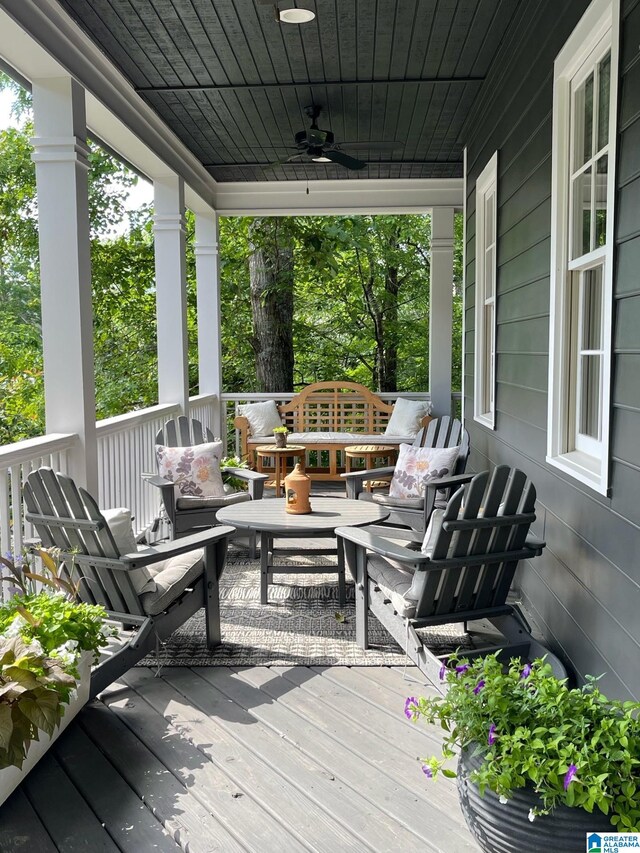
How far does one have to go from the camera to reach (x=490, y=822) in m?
1.78

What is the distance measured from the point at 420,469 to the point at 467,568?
7.02 ft

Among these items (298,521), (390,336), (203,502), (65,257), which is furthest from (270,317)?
(298,521)

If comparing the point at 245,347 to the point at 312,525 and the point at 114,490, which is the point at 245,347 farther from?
the point at 312,525

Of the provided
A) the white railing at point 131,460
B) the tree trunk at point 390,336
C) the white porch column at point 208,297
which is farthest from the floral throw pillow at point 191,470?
the tree trunk at point 390,336

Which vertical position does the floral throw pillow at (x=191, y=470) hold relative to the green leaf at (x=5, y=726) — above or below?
above

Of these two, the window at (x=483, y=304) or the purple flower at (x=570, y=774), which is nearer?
the purple flower at (x=570, y=774)

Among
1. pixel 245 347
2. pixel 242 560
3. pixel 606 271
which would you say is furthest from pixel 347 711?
pixel 245 347

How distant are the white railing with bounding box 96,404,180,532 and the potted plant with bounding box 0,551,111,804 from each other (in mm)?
1868

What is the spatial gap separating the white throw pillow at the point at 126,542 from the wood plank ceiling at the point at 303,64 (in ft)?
7.86

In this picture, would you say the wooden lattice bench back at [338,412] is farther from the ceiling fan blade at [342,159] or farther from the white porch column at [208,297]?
the ceiling fan blade at [342,159]

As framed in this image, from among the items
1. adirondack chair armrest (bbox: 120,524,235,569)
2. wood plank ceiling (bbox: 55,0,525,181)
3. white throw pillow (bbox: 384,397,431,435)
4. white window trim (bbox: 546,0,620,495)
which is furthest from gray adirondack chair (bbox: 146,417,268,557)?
white throw pillow (bbox: 384,397,431,435)

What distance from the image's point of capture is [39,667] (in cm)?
213

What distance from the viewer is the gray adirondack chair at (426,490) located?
468 centimetres

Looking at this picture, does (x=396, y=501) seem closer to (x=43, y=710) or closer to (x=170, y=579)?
(x=170, y=579)
